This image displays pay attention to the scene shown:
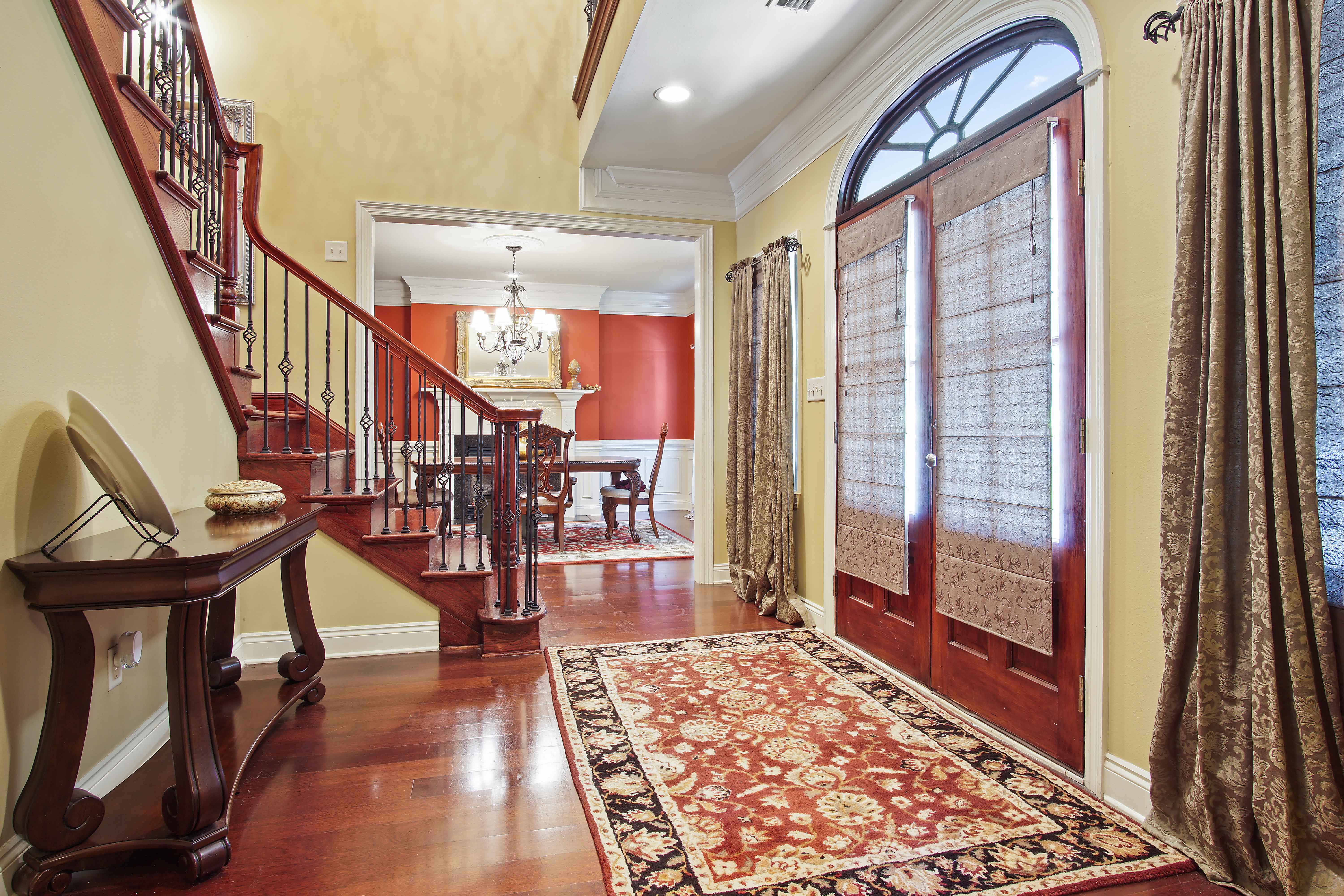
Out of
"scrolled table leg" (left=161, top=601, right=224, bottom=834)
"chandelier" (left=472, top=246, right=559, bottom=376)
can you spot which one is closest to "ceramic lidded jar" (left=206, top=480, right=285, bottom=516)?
"scrolled table leg" (left=161, top=601, right=224, bottom=834)

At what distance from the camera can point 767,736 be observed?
7.86ft

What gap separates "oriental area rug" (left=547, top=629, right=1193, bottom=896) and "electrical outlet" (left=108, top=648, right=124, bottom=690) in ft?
4.49

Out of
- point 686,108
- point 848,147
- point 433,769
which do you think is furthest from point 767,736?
point 686,108

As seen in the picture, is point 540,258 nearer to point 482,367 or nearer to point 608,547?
point 482,367

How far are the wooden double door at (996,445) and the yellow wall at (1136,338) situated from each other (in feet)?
0.35

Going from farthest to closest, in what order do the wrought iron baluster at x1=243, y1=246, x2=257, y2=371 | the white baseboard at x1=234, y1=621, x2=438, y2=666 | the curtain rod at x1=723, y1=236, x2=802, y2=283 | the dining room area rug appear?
1. the dining room area rug
2. the curtain rod at x1=723, y1=236, x2=802, y2=283
3. the white baseboard at x1=234, y1=621, x2=438, y2=666
4. the wrought iron baluster at x1=243, y1=246, x2=257, y2=371

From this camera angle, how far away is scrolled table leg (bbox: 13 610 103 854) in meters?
1.52

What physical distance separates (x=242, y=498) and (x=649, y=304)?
22.8 feet

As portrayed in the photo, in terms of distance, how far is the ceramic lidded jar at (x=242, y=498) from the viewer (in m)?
2.14

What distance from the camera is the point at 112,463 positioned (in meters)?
1.65

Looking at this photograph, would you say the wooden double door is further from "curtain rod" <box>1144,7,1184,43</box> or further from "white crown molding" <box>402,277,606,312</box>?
"white crown molding" <box>402,277,606,312</box>

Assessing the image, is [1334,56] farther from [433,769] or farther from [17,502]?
[17,502]

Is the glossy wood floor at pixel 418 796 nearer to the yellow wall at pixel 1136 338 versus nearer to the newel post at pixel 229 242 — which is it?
the yellow wall at pixel 1136 338

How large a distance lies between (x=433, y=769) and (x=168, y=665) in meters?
0.87
